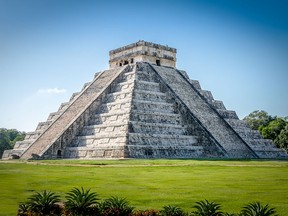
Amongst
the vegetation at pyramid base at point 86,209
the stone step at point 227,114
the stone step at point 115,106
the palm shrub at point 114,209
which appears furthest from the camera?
A: the stone step at point 227,114

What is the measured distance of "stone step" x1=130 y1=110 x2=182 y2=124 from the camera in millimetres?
28348

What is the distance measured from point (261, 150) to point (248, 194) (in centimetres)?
2241

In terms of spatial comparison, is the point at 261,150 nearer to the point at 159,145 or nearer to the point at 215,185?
the point at 159,145

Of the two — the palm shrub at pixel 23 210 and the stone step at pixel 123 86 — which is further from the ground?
the stone step at pixel 123 86

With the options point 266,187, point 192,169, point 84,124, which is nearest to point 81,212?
point 266,187

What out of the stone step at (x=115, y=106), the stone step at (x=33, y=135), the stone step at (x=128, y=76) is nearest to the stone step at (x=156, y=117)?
the stone step at (x=115, y=106)

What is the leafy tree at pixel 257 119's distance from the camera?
5856cm

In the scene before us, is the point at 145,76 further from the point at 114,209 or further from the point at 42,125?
the point at 114,209

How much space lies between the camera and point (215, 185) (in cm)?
1280

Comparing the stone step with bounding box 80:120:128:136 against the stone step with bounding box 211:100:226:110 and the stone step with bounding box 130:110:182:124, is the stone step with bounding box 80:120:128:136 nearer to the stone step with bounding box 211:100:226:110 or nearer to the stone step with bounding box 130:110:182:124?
the stone step with bounding box 130:110:182:124

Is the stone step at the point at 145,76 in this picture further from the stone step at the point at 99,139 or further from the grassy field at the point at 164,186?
the grassy field at the point at 164,186

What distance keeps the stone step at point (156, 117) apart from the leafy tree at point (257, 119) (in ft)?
96.8

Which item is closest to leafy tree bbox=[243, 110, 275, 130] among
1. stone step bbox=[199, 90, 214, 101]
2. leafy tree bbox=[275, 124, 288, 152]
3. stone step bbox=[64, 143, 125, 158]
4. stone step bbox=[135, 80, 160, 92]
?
leafy tree bbox=[275, 124, 288, 152]

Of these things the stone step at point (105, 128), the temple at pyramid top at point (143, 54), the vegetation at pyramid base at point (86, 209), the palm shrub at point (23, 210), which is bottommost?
the palm shrub at point (23, 210)
